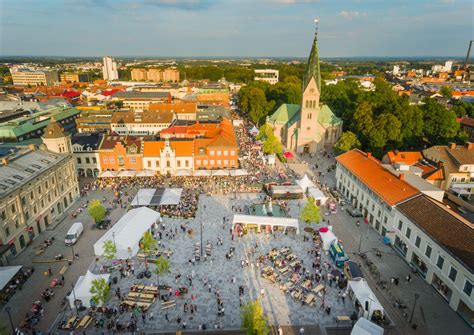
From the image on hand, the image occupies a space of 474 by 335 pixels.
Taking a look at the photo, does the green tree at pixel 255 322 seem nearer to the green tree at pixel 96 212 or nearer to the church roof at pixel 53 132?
the green tree at pixel 96 212

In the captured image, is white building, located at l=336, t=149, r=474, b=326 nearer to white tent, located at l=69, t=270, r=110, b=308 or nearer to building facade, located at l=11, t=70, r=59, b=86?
white tent, located at l=69, t=270, r=110, b=308

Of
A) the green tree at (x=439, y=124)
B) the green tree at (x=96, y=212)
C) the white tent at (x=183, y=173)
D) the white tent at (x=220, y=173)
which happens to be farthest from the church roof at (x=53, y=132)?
the green tree at (x=439, y=124)

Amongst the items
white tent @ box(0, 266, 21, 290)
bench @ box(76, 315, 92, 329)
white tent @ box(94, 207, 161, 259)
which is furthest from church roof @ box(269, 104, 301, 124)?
bench @ box(76, 315, 92, 329)

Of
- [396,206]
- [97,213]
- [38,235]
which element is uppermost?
[396,206]

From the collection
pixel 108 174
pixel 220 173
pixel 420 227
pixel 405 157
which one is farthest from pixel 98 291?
pixel 405 157

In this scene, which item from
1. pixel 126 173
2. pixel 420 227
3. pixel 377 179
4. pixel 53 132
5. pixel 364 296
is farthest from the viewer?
pixel 126 173

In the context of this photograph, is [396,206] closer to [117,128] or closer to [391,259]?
[391,259]

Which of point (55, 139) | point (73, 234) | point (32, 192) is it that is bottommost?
point (73, 234)

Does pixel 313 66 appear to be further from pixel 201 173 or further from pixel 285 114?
pixel 201 173

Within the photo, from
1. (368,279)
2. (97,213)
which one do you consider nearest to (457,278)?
(368,279)
